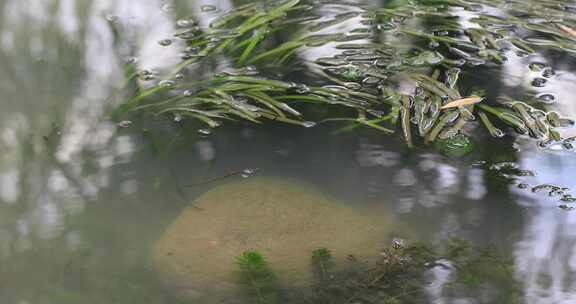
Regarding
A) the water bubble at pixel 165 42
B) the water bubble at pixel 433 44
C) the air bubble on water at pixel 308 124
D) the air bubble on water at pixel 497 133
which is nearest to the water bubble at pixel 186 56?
the water bubble at pixel 165 42

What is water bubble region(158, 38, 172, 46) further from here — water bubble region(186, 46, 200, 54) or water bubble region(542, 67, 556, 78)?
water bubble region(542, 67, 556, 78)

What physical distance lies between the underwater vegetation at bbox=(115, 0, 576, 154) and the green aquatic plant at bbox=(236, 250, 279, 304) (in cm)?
70

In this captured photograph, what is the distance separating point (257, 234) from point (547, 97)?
1310 mm

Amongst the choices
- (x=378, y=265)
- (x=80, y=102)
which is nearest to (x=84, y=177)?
(x=80, y=102)

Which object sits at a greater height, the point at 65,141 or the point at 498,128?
the point at 498,128

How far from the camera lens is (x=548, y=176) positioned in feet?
6.56

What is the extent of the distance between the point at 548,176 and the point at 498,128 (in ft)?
0.94

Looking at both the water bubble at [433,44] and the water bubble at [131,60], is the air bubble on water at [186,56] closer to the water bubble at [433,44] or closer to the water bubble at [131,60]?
the water bubble at [131,60]

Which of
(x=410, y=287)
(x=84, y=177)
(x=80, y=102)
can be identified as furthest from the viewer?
(x=80, y=102)

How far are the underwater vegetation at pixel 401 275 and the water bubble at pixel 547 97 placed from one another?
0.83 m

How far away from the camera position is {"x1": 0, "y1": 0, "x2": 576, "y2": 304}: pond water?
70.1 inches

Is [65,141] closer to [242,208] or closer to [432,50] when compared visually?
[242,208]

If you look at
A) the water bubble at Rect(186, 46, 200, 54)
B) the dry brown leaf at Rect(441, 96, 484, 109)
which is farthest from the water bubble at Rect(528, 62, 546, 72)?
the water bubble at Rect(186, 46, 200, 54)

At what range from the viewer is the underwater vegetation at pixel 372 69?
2252mm
